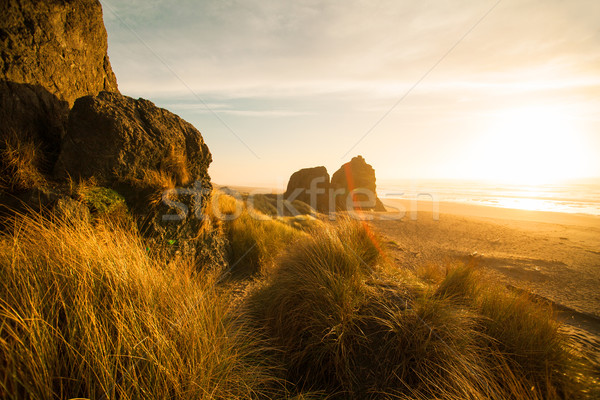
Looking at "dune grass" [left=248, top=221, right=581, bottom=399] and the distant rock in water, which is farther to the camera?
the distant rock in water

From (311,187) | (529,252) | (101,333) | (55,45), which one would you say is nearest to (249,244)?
(101,333)

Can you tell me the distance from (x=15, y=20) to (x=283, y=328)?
6.35 m

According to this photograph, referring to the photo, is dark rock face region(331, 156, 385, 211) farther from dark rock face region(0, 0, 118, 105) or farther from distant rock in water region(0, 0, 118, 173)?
distant rock in water region(0, 0, 118, 173)

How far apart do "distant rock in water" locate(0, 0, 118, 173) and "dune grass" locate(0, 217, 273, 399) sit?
2606 millimetres

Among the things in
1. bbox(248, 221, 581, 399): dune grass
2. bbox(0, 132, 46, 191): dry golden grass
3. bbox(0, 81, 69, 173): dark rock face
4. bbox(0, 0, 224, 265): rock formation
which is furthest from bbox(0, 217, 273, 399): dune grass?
bbox(0, 81, 69, 173): dark rock face

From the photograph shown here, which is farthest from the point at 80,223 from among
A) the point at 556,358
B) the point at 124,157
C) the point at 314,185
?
the point at 314,185

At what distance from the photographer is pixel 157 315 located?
2.13m

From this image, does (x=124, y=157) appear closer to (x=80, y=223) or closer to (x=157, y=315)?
(x=80, y=223)

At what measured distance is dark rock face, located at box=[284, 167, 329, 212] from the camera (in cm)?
2470

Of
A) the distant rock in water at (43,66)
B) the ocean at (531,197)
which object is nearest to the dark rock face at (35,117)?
the distant rock in water at (43,66)

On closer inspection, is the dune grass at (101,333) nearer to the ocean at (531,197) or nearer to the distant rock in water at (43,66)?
the distant rock in water at (43,66)

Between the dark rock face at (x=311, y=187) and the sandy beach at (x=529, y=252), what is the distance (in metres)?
7.73

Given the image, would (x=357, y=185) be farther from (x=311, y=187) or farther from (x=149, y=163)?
(x=149, y=163)

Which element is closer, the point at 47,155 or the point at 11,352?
the point at 11,352
